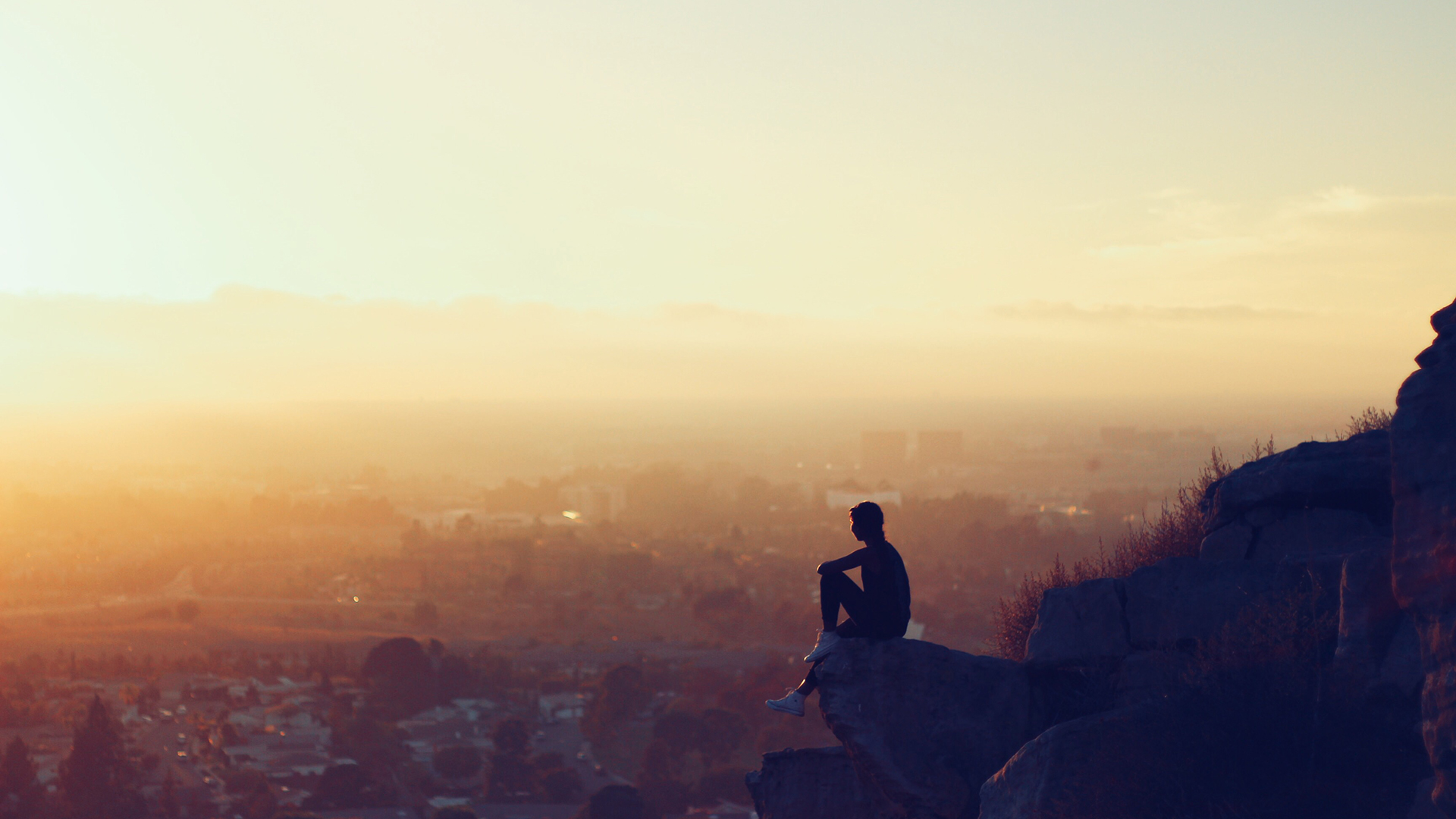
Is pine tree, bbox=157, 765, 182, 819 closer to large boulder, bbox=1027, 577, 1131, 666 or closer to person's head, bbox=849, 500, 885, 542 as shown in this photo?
person's head, bbox=849, 500, 885, 542

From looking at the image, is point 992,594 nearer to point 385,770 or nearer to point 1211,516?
point 385,770

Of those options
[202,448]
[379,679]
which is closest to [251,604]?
[379,679]

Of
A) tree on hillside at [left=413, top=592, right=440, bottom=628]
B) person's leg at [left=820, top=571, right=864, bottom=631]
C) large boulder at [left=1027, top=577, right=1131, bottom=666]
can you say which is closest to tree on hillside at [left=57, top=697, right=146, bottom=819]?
person's leg at [left=820, top=571, right=864, bottom=631]

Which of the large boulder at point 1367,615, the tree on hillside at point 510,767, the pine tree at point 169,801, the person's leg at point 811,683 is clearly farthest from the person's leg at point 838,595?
the pine tree at point 169,801

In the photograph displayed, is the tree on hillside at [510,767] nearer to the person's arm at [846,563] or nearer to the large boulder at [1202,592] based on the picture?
the person's arm at [846,563]

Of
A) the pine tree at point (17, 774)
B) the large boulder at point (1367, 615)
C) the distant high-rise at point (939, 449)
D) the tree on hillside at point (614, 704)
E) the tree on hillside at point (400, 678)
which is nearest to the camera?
the large boulder at point (1367, 615)

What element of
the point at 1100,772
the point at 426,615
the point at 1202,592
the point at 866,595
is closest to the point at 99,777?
the point at 866,595
